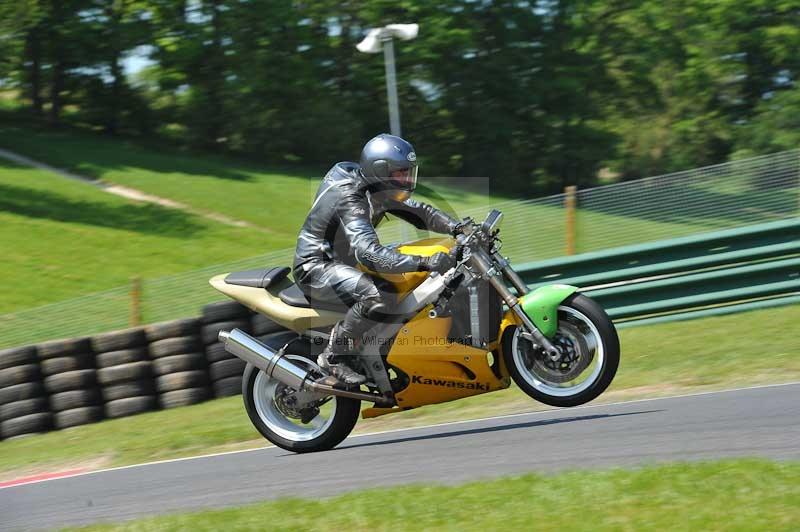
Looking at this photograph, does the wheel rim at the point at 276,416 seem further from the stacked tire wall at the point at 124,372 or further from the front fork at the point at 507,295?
the stacked tire wall at the point at 124,372

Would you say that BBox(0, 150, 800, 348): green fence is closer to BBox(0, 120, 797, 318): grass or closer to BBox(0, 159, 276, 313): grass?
BBox(0, 120, 797, 318): grass

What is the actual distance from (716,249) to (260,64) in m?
28.4

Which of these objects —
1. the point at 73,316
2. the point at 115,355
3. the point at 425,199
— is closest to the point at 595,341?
the point at 425,199

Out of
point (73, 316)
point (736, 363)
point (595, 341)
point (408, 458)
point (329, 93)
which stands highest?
point (595, 341)

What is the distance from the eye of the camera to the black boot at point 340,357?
267 inches

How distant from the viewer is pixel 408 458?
6.22 meters

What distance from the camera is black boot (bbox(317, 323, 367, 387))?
6.78 metres

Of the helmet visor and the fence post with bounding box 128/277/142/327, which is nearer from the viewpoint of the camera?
the helmet visor

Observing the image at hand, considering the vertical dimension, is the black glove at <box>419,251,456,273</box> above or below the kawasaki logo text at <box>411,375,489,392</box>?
above

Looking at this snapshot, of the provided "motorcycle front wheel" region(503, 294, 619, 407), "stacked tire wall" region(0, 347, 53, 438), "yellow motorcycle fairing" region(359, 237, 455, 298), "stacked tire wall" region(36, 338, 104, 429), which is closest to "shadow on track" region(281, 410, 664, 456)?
"motorcycle front wheel" region(503, 294, 619, 407)

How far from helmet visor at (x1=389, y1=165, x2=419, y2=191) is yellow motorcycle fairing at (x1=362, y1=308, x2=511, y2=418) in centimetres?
78

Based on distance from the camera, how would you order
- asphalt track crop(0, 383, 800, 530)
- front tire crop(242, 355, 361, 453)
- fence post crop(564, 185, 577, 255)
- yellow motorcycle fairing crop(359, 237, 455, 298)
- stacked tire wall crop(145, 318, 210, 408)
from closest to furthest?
asphalt track crop(0, 383, 800, 530)
yellow motorcycle fairing crop(359, 237, 455, 298)
front tire crop(242, 355, 361, 453)
stacked tire wall crop(145, 318, 210, 408)
fence post crop(564, 185, 577, 255)

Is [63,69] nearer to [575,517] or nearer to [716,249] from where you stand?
[716,249]

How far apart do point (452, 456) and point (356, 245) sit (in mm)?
1367
